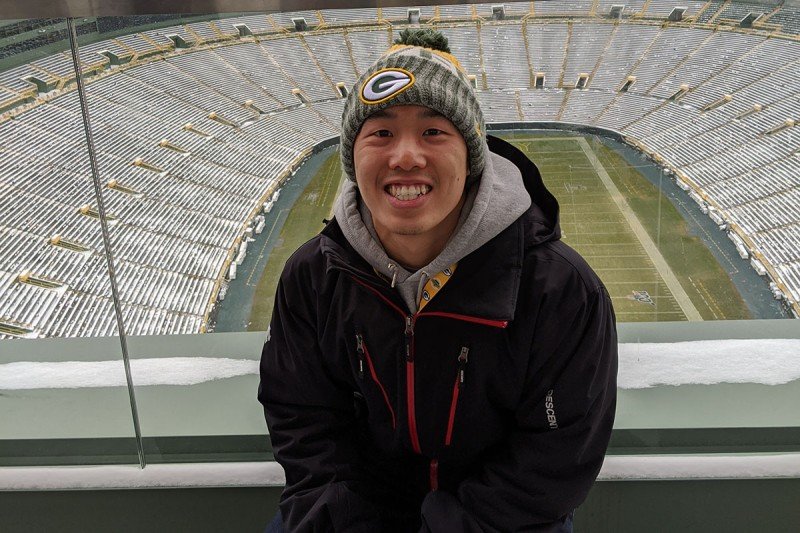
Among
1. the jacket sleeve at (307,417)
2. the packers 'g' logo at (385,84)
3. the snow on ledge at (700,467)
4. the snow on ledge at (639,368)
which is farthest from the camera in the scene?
the snow on ledge at (639,368)

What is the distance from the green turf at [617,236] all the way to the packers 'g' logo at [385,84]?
0.57m

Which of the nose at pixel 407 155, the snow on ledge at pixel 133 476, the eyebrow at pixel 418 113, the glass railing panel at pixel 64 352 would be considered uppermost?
the eyebrow at pixel 418 113

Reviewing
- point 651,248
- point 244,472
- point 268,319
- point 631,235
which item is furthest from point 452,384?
point 631,235

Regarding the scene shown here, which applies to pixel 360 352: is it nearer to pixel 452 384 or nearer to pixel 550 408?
pixel 452 384

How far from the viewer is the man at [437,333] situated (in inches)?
33.5

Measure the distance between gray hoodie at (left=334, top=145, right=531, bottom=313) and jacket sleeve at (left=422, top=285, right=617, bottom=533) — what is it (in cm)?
14

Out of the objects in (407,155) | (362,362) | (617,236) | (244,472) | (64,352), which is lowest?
(617,236)

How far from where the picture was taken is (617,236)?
2.63m

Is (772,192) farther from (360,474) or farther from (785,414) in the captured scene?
(360,474)

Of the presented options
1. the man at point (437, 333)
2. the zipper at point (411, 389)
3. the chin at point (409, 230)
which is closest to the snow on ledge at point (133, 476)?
the man at point (437, 333)

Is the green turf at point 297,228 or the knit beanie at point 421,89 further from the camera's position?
the green turf at point 297,228

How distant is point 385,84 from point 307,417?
532 millimetres

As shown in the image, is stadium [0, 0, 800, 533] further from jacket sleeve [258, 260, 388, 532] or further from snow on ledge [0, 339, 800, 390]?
jacket sleeve [258, 260, 388, 532]

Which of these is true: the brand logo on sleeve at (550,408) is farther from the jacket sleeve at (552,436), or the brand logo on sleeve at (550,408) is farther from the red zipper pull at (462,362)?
the red zipper pull at (462,362)
